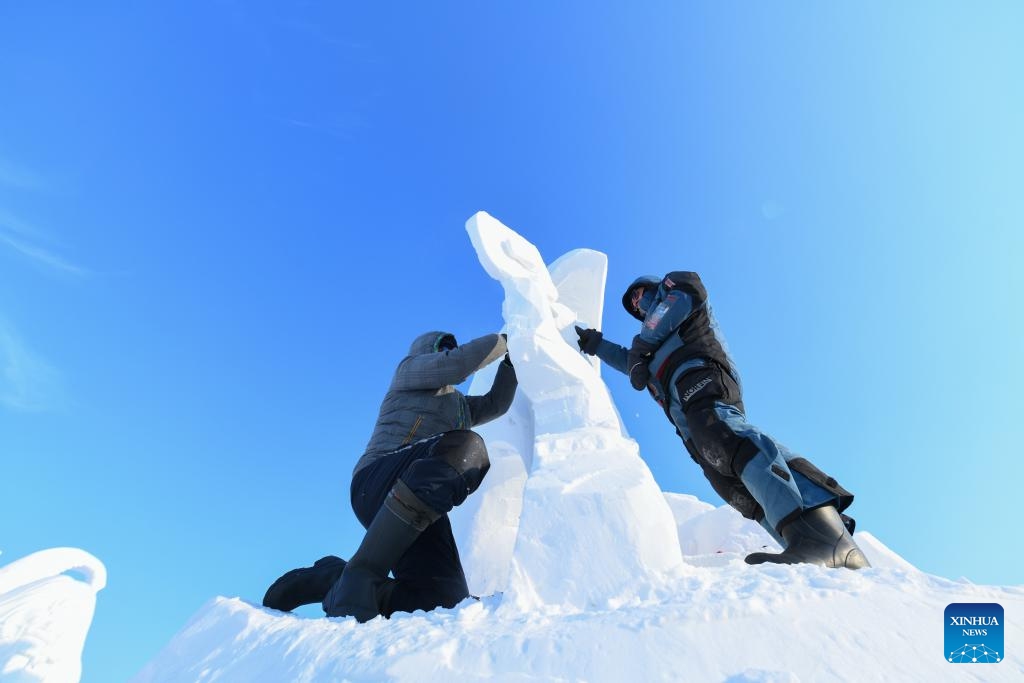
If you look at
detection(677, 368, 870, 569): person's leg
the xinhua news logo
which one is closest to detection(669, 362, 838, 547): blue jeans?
detection(677, 368, 870, 569): person's leg

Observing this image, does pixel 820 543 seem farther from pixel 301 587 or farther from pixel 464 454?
pixel 301 587

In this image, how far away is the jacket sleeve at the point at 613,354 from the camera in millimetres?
4878

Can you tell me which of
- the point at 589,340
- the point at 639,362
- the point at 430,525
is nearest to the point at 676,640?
the point at 430,525

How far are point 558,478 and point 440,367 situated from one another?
3.80 feet

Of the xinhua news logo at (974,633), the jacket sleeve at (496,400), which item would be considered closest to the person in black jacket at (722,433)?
the xinhua news logo at (974,633)

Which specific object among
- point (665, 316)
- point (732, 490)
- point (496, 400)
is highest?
point (665, 316)

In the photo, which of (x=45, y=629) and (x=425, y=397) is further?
(x=425, y=397)

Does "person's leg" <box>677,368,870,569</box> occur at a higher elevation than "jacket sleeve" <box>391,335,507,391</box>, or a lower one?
lower

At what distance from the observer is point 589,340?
5238 millimetres

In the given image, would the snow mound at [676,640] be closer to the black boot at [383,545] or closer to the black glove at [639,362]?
the black boot at [383,545]

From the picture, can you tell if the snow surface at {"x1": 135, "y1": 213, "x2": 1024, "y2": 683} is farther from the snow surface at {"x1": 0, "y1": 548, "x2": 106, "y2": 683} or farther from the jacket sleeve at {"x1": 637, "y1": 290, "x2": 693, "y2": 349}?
the snow surface at {"x1": 0, "y1": 548, "x2": 106, "y2": 683}

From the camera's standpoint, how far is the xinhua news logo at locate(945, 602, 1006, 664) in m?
1.70

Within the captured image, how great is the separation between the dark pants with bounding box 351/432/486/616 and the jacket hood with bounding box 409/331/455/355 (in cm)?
101

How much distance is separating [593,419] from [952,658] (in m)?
2.57
